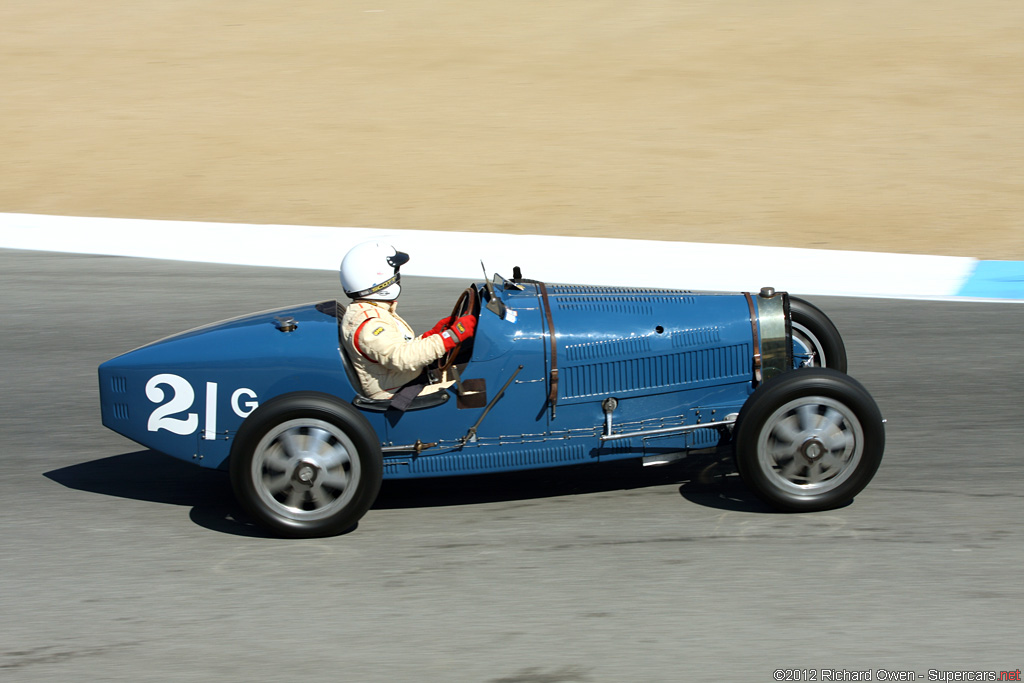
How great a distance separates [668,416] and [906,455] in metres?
Result: 1.54

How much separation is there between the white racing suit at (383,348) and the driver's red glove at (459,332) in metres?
0.03

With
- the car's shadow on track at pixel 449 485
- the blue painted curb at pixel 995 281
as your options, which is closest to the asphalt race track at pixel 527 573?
the car's shadow on track at pixel 449 485

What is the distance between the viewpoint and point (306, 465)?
490cm

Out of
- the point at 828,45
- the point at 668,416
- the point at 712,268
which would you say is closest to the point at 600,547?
the point at 668,416

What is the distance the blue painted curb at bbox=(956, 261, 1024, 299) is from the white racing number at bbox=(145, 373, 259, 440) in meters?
6.95

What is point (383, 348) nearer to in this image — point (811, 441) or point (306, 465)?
point (306, 465)

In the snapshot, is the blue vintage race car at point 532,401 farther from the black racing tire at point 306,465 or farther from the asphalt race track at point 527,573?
the asphalt race track at point 527,573

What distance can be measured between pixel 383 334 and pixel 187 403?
1.00 metres

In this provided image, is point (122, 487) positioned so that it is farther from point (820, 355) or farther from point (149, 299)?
point (149, 299)

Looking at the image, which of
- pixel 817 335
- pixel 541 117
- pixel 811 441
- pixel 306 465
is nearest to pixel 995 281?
pixel 817 335

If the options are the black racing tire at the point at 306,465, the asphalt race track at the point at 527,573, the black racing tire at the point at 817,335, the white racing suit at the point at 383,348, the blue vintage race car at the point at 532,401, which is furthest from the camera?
the black racing tire at the point at 817,335

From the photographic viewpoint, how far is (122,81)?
22406mm

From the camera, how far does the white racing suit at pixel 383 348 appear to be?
509 cm
